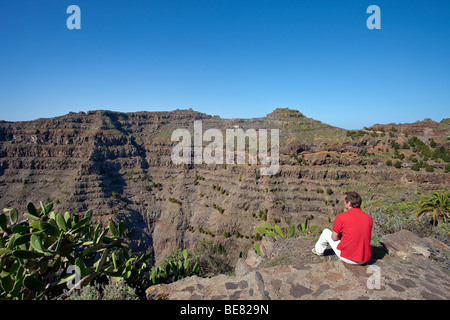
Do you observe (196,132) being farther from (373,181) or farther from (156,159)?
(373,181)

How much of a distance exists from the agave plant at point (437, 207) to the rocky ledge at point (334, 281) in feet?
13.2

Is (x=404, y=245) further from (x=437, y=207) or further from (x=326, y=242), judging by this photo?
(x=437, y=207)

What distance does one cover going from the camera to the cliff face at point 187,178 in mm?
40812

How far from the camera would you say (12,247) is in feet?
16.7

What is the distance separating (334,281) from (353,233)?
44.0 inches

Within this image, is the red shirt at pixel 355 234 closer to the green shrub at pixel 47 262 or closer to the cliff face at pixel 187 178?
the green shrub at pixel 47 262

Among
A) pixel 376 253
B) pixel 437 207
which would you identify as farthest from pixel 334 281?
pixel 437 207

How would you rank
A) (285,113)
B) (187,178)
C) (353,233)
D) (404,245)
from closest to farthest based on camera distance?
(353,233)
(404,245)
(187,178)
(285,113)

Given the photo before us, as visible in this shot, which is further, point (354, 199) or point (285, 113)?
point (285, 113)

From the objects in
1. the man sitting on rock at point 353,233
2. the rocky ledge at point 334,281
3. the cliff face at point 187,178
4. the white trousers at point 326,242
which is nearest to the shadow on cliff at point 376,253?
the rocky ledge at point 334,281

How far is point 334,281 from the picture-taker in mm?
4758

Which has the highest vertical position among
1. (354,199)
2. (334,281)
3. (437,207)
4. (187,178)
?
(354,199)

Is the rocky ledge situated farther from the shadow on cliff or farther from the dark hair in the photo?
the dark hair

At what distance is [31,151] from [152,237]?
1853 inches
